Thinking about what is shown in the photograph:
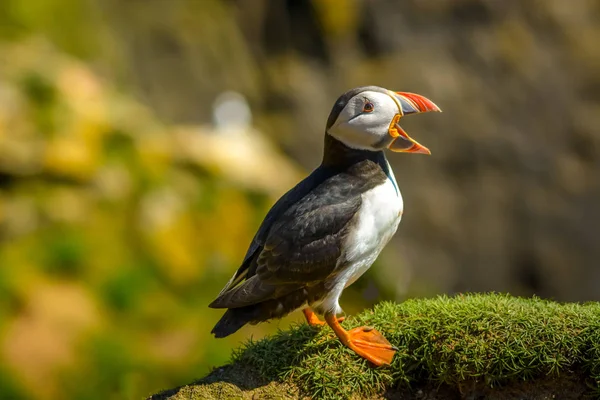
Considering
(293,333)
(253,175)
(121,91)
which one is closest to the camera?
(293,333)

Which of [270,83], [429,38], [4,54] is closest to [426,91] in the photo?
[429,38]

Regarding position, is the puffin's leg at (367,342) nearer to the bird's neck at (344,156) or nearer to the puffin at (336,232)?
the puffin at (336,232)

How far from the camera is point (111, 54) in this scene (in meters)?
10.1

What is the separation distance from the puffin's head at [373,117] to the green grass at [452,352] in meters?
0.90

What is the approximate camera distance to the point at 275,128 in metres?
11.1

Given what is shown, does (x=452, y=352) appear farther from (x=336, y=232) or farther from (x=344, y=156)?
(x=344, y=156)

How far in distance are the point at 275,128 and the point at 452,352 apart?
24.3 feet

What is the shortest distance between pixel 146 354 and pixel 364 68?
587cm

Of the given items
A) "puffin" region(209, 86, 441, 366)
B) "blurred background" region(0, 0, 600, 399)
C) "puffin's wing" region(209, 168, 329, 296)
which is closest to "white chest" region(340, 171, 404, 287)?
"puffin" region(209, 86, 441, 366)

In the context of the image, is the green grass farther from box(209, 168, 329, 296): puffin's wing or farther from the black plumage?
box(209, 168, 329, 296): puffin's wing

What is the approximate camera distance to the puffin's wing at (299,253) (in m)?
4.06

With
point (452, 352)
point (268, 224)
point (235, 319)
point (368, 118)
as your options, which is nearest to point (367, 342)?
point (452, 352)

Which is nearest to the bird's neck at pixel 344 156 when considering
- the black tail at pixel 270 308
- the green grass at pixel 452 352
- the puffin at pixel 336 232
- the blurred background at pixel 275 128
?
the puffin at pixel 336 232

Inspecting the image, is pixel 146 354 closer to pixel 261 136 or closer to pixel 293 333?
pixel 293 333
